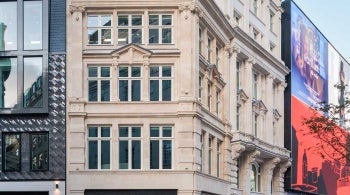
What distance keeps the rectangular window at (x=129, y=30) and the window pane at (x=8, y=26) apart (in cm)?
635

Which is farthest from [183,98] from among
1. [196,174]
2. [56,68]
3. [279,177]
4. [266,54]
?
[279,177]

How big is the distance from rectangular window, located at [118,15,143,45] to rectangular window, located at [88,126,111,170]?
553 centimetres

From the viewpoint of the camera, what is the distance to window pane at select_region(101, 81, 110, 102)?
50.8 m

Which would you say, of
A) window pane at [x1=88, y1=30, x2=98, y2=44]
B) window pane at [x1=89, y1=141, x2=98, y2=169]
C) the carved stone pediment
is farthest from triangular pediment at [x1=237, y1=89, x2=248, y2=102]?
window pane at [x1=89, y1=141, x2=98, y2=169]

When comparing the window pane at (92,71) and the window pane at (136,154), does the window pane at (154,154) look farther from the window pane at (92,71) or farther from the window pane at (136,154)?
the window pane at (92,71)

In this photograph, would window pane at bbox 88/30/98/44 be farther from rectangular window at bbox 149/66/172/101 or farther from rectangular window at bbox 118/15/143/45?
rectangular window at bbox 149/66/172/101

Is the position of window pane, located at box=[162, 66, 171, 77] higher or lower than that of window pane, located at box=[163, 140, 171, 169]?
higher

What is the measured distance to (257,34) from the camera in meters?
73.2

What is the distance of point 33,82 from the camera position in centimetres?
5103

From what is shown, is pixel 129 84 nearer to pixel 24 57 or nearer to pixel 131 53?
pixel 131 53

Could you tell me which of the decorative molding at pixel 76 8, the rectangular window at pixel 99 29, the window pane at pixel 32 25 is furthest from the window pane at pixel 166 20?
the window pane at pixel 32 25

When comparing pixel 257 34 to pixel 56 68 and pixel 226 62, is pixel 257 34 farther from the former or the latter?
pixel 56 68

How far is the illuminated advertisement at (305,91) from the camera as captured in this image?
8156 centimetres

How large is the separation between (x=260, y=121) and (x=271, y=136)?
2846 millimetres
